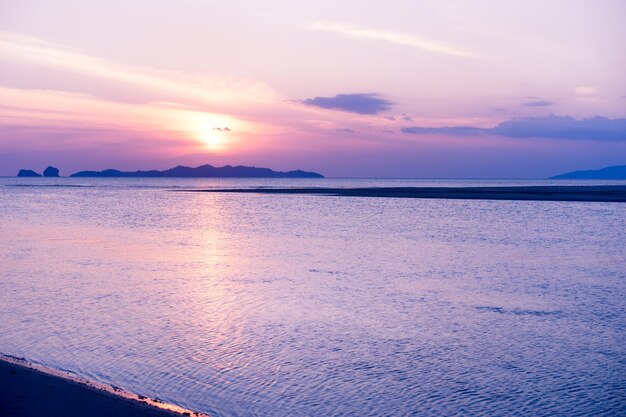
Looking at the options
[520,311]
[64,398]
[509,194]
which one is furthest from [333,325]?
[509,194]

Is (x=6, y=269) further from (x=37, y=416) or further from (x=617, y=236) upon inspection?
(x=617, y=236)

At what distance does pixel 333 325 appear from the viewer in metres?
14.8

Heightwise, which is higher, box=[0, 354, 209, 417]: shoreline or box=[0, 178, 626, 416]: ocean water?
box=[0, 354, 209, 417]: shoreline

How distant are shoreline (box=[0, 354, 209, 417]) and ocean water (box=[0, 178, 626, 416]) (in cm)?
56

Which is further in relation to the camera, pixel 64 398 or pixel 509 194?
pixel 509 194

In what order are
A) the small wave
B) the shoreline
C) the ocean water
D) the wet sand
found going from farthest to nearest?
1. the wet sand
2. the small wave
3. the ocean water
4. the shoreline

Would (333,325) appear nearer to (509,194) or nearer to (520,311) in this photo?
(520,311)

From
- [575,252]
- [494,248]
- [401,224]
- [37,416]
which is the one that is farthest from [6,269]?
[401,224]

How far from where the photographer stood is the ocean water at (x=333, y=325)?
33.2ft

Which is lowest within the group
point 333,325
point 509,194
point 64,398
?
point 333,325

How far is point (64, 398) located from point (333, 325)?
715 centimetres

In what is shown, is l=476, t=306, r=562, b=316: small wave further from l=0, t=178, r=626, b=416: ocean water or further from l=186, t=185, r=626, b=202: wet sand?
l=186, t=185, r=626, b=202: wet sand

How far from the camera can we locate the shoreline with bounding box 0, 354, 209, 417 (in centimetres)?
827

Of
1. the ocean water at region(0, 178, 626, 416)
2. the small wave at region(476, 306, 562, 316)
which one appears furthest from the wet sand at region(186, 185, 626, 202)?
the small wave at region(476, 306, 562, 316)
